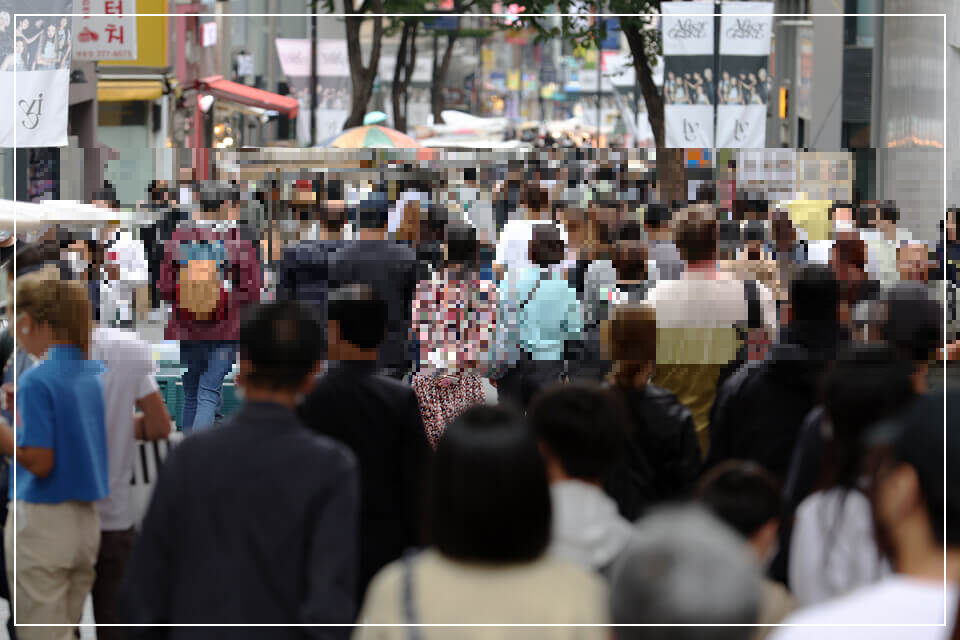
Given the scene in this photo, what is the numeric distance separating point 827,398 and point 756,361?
1866 millimetres

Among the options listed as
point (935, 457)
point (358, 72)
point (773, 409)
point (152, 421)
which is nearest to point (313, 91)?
point (358, 72)

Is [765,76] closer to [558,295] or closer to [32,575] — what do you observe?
[558,295]

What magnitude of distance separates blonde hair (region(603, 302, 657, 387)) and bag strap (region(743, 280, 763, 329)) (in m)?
1.28

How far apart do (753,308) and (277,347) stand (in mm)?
3469

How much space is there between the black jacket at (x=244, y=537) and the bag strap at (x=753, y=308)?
3.40 meters

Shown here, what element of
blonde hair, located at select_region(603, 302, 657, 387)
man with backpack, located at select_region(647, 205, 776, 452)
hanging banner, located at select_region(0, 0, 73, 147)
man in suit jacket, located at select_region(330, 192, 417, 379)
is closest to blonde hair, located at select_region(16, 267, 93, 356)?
blonde hair, located at select_region(603, 302, 657, 387)

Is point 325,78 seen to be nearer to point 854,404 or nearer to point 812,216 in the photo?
point 812,216

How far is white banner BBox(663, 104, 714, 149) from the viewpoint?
16719mm

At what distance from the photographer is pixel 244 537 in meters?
3.73

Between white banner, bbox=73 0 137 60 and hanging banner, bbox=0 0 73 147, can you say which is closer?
hanging banner, bbox=0 0 73 147

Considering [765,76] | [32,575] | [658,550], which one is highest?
[765,76]

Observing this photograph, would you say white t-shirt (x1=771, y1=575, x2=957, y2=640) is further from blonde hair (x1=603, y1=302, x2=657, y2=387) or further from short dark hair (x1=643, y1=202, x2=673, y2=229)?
short dark hair (x1=643, y1=202, x2=673, y2=229)

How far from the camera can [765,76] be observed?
1716 centimetres

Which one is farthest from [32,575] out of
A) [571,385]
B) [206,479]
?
[571,385]
